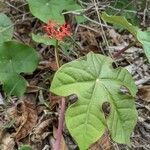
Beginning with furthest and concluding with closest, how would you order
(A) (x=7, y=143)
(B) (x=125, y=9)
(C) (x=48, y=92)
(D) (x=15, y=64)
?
(B) (x=125, y=9)
(C) (x=48, y=92)
(D) (x=15, y=64)
(A) (x=7, y=143)

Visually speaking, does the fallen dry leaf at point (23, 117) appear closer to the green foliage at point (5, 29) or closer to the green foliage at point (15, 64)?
the green foliage at point (15, 64)

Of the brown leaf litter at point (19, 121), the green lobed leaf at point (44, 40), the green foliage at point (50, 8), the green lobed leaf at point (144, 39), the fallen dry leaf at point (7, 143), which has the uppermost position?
the green lobed leaf at point (144, 39)

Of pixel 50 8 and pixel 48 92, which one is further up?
pixel 50 8

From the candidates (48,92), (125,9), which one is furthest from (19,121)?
(125,9)

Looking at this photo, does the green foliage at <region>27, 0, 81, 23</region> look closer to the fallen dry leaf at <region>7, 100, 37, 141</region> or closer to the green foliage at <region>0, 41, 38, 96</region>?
the green foliage at <region>0, 41, 38, 96</region>

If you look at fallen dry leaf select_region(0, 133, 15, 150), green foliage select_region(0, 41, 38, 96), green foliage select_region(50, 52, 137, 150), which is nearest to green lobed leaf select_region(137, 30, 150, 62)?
green foliage select_region(50, 52, 137, 150)

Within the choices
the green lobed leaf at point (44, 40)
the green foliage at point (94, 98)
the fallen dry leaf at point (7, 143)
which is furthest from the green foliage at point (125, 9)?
the fallen dry leaf at point (7, 143)

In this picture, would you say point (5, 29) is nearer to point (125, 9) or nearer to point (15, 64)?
point (15, 64)
